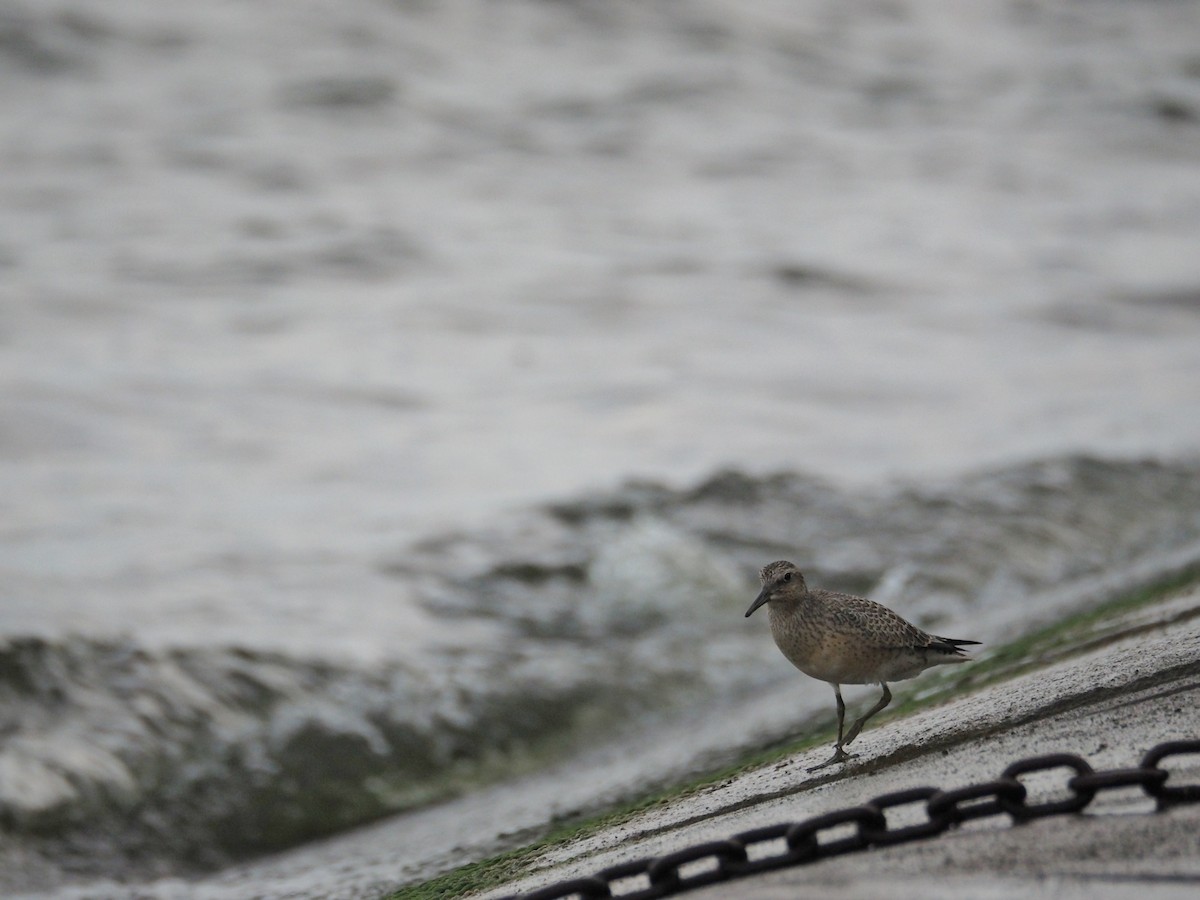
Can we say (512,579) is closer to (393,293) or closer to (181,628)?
(181,628)

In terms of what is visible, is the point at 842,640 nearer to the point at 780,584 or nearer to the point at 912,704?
the point at 780,584

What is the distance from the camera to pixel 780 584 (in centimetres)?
342

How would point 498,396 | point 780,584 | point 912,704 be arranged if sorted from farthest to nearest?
1. point 498,396
2. point 912,704
3. point 780,584

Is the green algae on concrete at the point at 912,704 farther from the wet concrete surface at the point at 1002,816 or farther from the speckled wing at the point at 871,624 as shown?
the speckled wing at the point at 871,624

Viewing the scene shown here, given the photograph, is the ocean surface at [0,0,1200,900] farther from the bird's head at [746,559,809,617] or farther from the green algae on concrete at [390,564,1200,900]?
the bird's head at [746,559,809,617]

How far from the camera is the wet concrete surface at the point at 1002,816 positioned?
2211mm

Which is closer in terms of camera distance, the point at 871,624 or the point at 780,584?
the point at 871,624

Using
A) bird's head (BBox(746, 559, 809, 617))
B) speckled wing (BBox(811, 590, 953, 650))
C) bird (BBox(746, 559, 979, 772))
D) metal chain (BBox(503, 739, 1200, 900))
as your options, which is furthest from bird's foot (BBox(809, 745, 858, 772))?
metal chain (BBox(503, 739, 1200, 900))

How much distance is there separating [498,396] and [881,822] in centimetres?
940

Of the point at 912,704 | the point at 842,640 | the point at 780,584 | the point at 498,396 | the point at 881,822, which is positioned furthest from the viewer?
the point at 498,396

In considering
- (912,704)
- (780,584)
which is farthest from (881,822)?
(912,704)

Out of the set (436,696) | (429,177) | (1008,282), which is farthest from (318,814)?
(429,177)

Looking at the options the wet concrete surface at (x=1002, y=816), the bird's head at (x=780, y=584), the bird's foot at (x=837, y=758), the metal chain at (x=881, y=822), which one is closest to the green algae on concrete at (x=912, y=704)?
the wet concrete surface at (x=1002, y=816)

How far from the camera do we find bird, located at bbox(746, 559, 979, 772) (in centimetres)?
324
